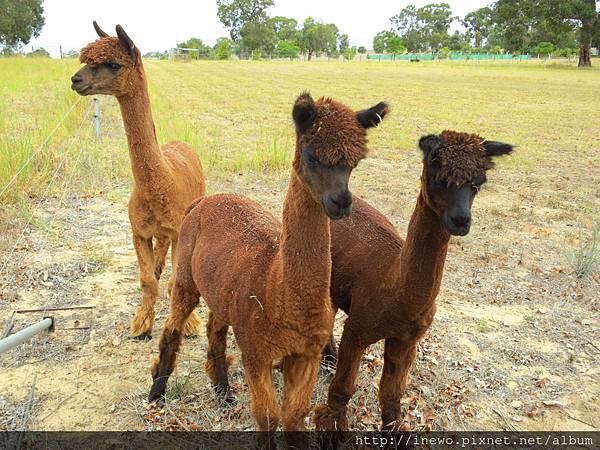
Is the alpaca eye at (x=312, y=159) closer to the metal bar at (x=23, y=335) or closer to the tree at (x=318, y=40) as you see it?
the metal bar at (x=23, y=335)

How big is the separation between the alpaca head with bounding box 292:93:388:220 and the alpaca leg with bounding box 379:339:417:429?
1.27 m

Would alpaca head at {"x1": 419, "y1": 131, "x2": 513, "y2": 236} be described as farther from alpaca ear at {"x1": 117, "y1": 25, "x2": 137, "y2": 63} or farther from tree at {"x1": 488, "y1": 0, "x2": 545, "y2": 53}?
tree at {"x1": 488, "y1": 0, "x2": 545, "y2": 53}

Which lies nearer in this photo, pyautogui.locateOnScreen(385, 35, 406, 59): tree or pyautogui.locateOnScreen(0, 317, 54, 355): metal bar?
pyautogui.locateOnScreen(0, 317, 54, 355): metal bar

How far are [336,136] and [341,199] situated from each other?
1.11 feet

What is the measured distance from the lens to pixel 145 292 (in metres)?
5.01

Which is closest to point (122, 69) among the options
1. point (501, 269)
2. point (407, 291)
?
point (407, 291)

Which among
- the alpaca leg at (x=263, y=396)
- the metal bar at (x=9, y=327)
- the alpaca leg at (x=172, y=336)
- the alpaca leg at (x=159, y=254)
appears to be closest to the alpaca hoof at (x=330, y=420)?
the alpaca leg at (x=263, y=396)

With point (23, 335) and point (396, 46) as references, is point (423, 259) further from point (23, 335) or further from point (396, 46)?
point (396, 46)

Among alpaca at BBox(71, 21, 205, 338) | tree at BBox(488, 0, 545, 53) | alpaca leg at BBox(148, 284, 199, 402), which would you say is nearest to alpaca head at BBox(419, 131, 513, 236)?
alpaca leg at BBox(148, 284, 199, 402)

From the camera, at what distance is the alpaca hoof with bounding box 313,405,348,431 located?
3658 mm

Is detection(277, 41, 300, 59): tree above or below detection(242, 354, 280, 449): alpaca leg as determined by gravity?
above

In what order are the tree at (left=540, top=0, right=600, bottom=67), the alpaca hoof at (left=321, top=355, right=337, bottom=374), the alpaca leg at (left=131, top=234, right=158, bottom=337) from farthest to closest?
1. the tree at (left=540, top=0, right=600, bottom=67)
2. the alpaca leg at (left=131, top=234, right=158, bottom=337)
3. the alpaca hoof at (left=321, top=355, right=337, bottom=374)

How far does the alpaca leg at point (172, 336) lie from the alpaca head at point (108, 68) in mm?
1965

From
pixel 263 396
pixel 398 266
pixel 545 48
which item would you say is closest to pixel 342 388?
pixel 263 396
